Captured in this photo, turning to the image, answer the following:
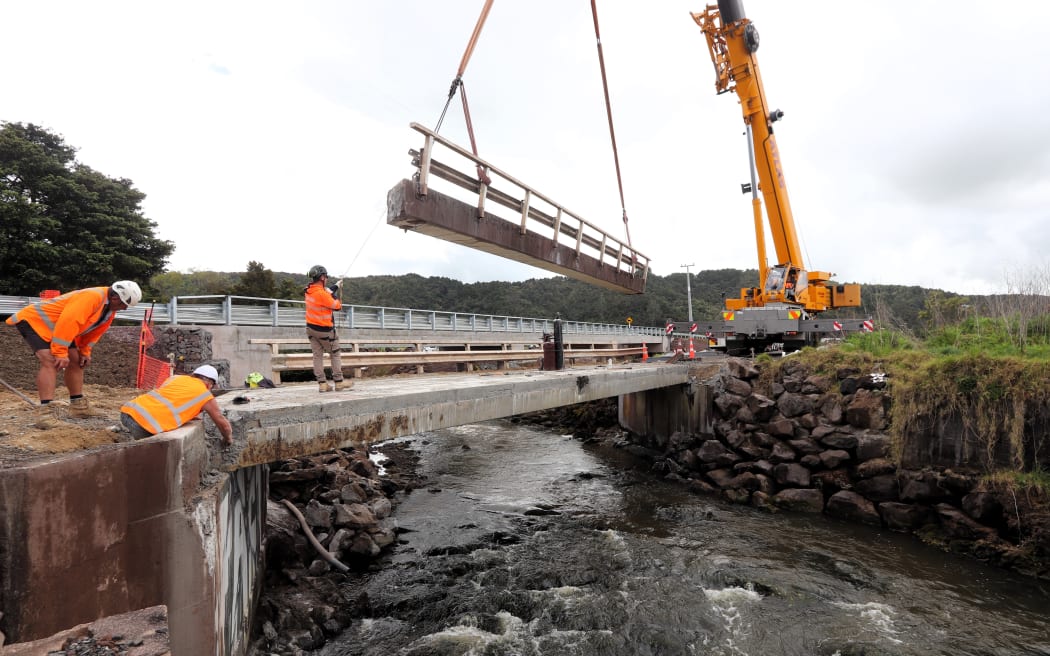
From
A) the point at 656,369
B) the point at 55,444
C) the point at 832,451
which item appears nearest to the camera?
the point at 55,444

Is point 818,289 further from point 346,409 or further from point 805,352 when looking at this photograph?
point 346,409

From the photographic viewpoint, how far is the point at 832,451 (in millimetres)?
10812

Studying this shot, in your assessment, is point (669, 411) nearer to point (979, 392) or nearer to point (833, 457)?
point (833, 457)

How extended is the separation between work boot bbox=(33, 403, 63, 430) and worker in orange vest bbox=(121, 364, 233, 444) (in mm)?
596

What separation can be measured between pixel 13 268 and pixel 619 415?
24.3m

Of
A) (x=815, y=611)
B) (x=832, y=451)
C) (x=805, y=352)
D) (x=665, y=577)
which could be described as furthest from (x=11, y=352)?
(x=805, y=352)

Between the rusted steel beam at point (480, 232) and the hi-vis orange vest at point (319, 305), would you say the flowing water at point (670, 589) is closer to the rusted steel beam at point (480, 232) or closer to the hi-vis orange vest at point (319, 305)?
the hi-vis orange vest at point (319, 305)

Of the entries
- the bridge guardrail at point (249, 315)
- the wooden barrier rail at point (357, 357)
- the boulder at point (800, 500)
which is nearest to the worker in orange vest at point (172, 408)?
the bridge guardrail at point (249, 315)

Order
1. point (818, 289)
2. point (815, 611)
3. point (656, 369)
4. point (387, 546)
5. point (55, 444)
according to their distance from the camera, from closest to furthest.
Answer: point (55, 444) < point (815, 611) < point (387, 546) < point (656, 369) < point (818, 289)

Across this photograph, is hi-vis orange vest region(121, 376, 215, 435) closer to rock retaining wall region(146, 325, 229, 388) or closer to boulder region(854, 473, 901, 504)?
rock retaining wall region(146, 325, 229, 388)

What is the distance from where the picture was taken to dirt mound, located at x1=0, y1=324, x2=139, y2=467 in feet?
11.8

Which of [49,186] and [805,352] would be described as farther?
[49,186]

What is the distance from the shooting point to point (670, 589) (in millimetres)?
7555

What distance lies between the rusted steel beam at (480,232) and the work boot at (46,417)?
3438 mm
